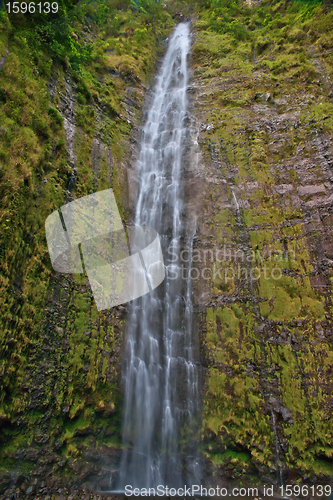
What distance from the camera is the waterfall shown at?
760cm

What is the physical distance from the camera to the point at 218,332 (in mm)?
8609

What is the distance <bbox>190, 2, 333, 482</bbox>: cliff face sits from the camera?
23.6 feet

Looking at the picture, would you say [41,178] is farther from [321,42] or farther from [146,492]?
[321,42]

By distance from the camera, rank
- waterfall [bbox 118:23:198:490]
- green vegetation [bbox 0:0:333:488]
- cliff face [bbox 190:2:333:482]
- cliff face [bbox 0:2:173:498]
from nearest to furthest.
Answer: cliff face [bbox 0:2:173:498], green vegetation [bbox 0:0:333:488], cliff face [bbox 190:2:333:482], waterfall [bbox 118:23:198:490]

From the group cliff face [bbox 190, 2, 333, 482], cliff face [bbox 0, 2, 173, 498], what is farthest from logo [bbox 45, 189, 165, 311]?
cliff face [bbox 190, 2, 333, 482]

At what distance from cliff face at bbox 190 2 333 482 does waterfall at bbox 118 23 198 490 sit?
0.64 m

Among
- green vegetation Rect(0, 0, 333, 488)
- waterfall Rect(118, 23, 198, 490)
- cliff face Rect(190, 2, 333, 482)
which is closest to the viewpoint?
green vegetation Rect(0, 0, 333, 488)

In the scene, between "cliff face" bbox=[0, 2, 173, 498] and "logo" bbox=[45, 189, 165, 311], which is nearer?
"cliff face" bbox=[0, 2, 173, 498]

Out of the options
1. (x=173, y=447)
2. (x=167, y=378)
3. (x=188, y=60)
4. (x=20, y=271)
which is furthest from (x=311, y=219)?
(x=188, y=60)

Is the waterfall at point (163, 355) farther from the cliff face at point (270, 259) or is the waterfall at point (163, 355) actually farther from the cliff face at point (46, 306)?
the cliff face at point (270, 259)

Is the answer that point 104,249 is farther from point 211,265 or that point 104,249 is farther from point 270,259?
point 270,259

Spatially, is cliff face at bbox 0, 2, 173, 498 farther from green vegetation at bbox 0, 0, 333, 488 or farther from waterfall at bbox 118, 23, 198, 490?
waterfall at bbox 118, 23, 198, 490

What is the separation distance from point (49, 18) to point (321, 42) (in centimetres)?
1142

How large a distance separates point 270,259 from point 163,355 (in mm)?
4850
